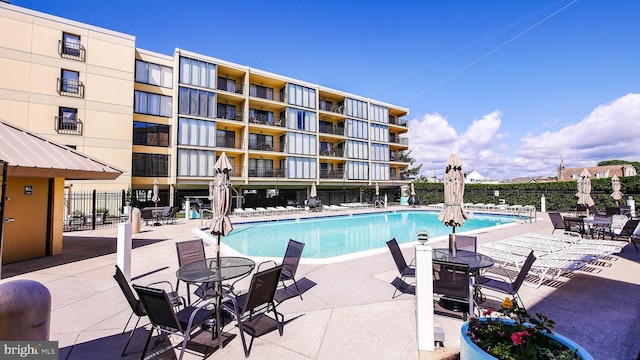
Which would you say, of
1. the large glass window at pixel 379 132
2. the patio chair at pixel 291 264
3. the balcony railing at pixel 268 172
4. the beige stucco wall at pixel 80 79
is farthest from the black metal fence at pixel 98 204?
the large glass window at pixel 379 132

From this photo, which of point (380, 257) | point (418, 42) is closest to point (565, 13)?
point (418, 42)

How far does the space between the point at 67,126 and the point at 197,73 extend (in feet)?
30.4

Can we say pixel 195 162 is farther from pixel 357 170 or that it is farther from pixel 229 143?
pixel 357 170

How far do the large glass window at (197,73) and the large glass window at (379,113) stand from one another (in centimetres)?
1849

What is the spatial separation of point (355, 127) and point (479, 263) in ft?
90.4

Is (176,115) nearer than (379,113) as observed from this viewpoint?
Yes

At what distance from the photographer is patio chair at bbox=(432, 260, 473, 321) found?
3943 mm

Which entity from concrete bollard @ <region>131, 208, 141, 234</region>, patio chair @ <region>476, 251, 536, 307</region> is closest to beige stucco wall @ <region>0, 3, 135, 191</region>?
concrete bollard @ <region>131, 208, 141, 234</region>

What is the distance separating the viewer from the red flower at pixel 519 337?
2.14m

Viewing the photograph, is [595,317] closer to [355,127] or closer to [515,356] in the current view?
[515,356]

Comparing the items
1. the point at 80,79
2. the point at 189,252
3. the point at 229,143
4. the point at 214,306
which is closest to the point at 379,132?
the point at 229,143

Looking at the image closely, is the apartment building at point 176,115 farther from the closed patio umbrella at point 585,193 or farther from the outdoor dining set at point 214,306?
the closed patio umbrella at point 585,193

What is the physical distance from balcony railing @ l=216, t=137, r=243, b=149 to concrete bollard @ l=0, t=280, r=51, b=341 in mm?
22527

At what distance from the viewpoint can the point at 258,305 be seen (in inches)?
143
